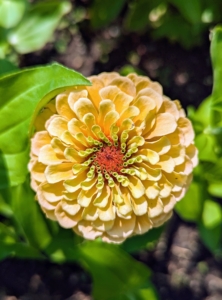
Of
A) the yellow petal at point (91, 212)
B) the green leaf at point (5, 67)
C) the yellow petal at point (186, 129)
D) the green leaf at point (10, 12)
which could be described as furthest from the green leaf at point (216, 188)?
the green leaf at point (10, 12)

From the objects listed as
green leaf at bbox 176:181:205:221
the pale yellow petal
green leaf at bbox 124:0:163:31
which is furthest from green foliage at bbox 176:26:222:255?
green leaf at bbox 124:0:163:31

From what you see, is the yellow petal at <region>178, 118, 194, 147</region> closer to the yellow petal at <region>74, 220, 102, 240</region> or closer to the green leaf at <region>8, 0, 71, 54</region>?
the yellow petal at <region>74, 220, 102, 240</region>

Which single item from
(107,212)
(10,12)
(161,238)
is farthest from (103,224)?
(161,238)

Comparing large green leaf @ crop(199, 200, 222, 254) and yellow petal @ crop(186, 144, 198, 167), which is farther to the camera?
large green leaf @ crop(199, 200, 222, 254)

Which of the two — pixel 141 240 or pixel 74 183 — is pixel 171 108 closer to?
pixel 74 183

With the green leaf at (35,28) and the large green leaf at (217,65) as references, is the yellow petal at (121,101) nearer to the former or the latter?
the large green leaf at (217,65)

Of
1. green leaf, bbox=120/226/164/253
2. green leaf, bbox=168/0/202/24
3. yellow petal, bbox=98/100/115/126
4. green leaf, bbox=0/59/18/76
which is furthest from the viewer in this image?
green leaf, bbox=168/0/202/24
